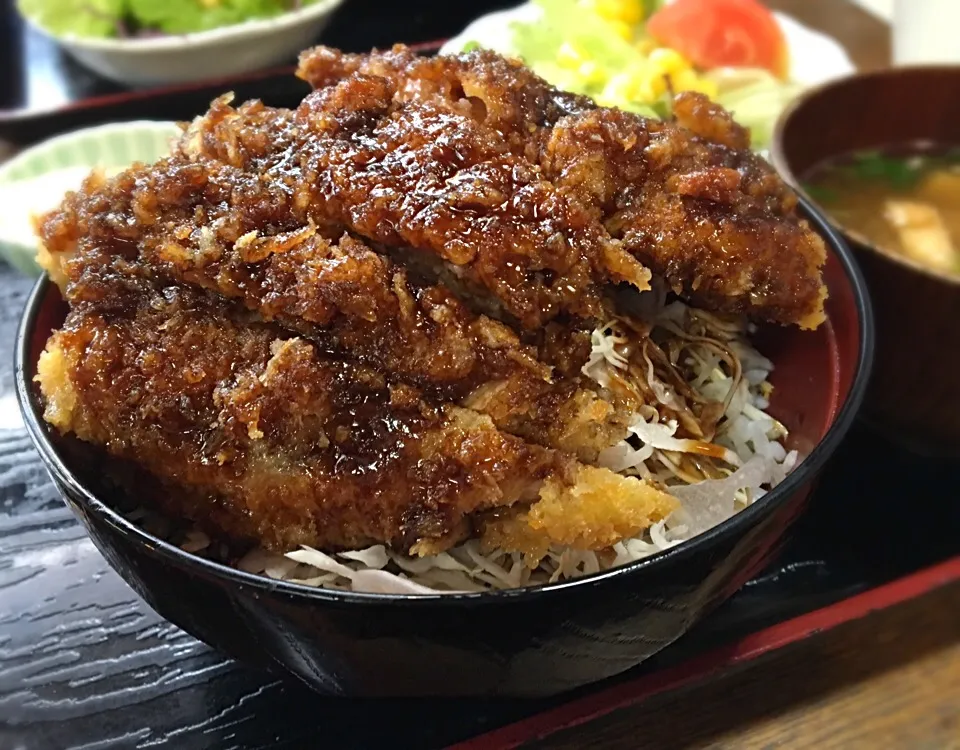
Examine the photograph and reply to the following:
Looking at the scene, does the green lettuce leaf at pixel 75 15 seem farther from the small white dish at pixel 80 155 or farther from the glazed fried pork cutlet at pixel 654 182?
the glazed fried pork cutlet at pixel 654 182

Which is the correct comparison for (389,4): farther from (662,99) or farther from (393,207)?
(393,207)

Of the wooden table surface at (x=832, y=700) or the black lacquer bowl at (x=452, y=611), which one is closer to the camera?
the black lacquer bowl at (x=452, y=611)

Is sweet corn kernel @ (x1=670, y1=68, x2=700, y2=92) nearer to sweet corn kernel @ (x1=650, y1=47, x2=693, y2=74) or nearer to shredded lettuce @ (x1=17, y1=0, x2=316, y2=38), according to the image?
sweet corn kernel @ (x1=650, y1=47, x2=693, y2=74)

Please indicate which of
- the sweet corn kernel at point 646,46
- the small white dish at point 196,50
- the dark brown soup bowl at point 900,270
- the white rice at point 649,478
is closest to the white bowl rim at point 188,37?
the small white dish at point 196,50

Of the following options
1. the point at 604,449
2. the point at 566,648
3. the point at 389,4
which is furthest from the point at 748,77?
the point at 566,648

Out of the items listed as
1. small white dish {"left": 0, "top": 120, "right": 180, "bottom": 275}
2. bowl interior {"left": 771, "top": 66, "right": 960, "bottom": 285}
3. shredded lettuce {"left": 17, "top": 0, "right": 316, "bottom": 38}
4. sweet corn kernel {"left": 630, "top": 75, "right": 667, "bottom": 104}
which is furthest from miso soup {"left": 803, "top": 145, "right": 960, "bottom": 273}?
shredded lettuce {"left": 17, "top": 0, "right": 316, "bottom": 38}
